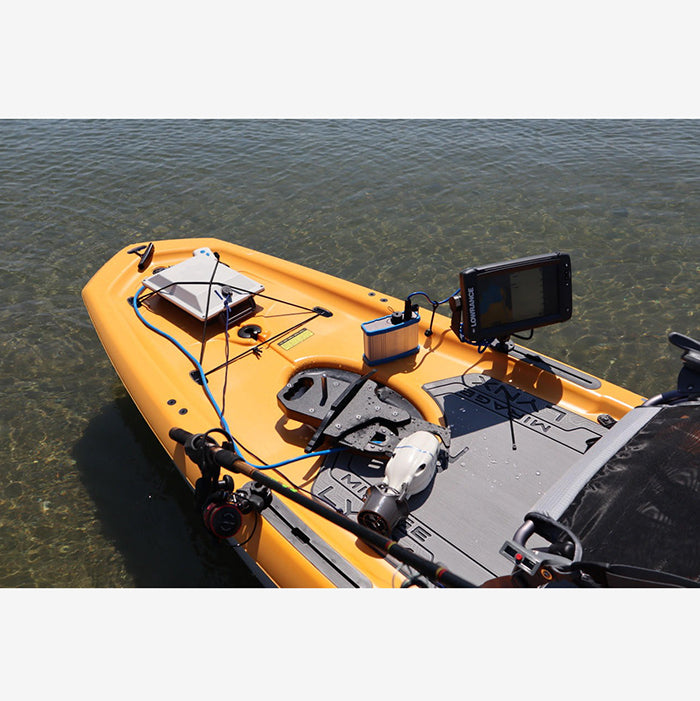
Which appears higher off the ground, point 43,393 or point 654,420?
point 654,420

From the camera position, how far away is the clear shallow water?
4945 millimetres

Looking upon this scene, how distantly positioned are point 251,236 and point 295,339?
4580mm

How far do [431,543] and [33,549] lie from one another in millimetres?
3748

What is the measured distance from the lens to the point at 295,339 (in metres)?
4.97

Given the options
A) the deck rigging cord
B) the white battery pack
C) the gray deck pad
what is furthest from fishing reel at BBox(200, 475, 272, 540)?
the white battery pack

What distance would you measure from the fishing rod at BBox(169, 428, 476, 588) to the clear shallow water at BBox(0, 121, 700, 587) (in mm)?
1611

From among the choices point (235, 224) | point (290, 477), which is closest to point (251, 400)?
point (290, 477)

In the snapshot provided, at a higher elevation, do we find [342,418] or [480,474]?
→ [342,418]

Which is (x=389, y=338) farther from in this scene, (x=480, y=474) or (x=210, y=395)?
(x=210, y=395)

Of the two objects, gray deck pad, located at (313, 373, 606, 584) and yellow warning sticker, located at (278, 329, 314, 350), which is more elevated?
yellow warning sticker, located at (278, 329, 314, 350)

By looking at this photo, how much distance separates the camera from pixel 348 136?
1215cm

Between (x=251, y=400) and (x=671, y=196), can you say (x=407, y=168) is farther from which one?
(x=251, y=400)

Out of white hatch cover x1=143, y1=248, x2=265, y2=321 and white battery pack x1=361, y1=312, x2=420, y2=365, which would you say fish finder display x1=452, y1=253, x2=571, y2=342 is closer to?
white battery pack x1=361, y1=312, x2=420, y2=365

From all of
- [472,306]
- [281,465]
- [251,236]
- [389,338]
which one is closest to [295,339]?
[389,338]
